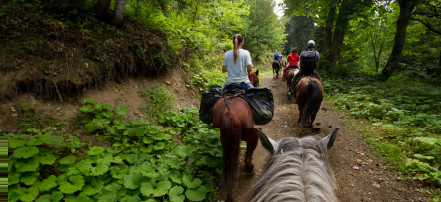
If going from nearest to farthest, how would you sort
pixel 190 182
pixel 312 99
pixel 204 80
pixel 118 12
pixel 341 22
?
1. pixel 190 182
2. pixel 118 12
3. pixel 312 99
4. pixel 204 80
5. pixel 341 22

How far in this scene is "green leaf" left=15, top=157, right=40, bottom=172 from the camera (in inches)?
91.4

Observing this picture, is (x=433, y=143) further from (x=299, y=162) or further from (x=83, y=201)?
(x=83, y=201)

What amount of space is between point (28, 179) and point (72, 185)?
19.7 inches

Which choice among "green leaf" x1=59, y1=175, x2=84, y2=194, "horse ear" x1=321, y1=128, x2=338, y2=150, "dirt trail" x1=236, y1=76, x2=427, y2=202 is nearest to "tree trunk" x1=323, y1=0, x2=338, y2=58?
"dirt trail" x1=236, y1=76, x2=427, y2=202

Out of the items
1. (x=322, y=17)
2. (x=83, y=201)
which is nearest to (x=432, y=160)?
(x=83, y=201)

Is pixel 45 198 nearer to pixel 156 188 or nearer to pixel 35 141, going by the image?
pixel 35 141

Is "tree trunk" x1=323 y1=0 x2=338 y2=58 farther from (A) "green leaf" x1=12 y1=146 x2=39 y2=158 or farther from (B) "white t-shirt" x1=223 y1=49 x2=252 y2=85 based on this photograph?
(A) "green leaf" x1=12 y1=146 x2=39 y2=158

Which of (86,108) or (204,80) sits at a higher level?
(204,80)

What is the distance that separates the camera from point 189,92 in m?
6.45

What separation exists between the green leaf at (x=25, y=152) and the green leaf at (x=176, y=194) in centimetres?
180

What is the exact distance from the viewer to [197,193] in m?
2.64

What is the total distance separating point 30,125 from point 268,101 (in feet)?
12.8

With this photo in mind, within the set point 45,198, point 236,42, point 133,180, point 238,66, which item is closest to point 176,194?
point 133,180

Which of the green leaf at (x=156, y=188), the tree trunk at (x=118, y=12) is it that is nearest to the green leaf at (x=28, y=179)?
the green leaf at (x=156, y=188)
